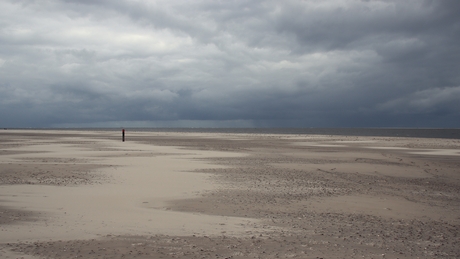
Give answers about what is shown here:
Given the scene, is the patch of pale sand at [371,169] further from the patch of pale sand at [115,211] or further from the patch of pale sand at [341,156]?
the patch of pale sand at [115,211]

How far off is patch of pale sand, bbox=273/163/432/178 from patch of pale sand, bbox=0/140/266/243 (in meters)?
7.26

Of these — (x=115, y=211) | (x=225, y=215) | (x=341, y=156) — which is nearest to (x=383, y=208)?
(x=225, y=215)

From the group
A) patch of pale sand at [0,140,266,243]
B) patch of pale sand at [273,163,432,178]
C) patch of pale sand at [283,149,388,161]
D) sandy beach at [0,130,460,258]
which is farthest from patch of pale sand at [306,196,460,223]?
patch of pale sand at [283,149,388,161]

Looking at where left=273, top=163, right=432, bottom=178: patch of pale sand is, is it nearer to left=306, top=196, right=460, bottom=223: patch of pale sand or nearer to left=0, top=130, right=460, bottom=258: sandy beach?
left=0, top=130, right=460, bottom=258: sandy beach

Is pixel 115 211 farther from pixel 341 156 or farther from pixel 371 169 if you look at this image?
pixel 341 156

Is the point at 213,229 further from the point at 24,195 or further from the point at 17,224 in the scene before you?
the point at 24,195

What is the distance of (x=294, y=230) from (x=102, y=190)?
7616 mm

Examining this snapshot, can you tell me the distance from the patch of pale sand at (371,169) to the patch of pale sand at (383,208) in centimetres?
674

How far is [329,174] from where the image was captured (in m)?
18.4

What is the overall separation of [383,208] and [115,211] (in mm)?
7614

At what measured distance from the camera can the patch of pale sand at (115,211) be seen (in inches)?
324

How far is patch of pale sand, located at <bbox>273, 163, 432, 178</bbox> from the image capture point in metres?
18.9

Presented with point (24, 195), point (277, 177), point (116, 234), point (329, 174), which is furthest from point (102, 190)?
point (329, 174)

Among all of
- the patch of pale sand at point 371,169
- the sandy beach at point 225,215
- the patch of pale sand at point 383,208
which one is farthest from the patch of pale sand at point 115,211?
the patch of pale sand at point 371,169
